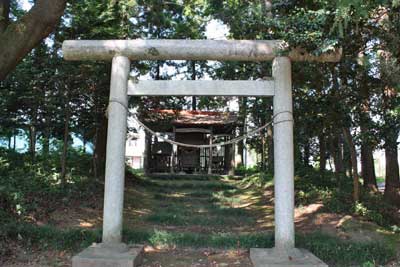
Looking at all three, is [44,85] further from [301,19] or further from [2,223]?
[301,19]

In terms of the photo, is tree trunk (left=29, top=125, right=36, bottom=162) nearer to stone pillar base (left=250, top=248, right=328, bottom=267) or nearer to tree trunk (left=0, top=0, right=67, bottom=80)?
tree trunk (left=0, top=0, right=67, bottom=80)

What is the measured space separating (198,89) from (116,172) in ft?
6.57

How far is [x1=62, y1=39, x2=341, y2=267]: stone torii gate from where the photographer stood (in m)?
6.98

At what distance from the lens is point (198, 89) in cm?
722

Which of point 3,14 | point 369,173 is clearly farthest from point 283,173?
point 369,173

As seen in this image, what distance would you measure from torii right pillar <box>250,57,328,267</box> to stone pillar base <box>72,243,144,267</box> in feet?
6.02

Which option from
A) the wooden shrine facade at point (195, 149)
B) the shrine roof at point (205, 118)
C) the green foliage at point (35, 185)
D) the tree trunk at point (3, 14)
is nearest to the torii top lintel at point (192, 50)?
the tree trunk at point (3, 14)

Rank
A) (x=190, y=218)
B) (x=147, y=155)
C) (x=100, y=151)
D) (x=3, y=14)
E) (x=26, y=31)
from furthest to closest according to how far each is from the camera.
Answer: (x=147, y=155), (x=100, y=151), (x=190, y=218), (x=3, y=14), (x=26, y=31)

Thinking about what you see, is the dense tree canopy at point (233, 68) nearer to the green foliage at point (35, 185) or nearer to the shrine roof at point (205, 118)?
the green foliage at point (35, 185)

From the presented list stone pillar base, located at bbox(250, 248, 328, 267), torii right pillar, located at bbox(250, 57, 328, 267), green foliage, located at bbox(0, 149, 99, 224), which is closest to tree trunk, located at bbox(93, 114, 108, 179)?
green foliage, located at bbox(0, 149, 99, 224)

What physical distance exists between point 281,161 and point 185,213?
521 centimetres

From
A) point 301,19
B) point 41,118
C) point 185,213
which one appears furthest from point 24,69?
point 301,19

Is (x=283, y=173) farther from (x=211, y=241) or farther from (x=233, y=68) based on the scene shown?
(x=233, y=68)

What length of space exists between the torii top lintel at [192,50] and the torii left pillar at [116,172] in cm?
25
